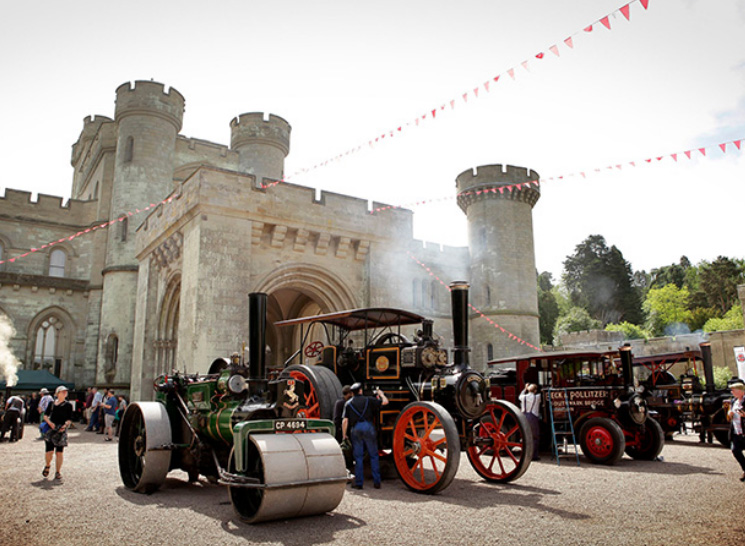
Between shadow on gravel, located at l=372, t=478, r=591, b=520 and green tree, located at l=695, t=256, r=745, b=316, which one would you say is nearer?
shadow on gravel, located at l=372, t=478, r=591, b=520

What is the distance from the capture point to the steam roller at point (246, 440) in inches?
181

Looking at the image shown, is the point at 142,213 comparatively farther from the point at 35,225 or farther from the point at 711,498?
the point at 711,498

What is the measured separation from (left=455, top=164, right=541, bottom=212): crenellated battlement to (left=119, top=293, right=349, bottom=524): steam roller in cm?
1800

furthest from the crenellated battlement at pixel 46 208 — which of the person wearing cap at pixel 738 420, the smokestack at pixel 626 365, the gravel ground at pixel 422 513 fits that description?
the person wearing cap at pixel 738 420

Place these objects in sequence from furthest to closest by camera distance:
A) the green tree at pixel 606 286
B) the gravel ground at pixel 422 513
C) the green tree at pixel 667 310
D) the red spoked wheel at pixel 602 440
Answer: the green tree at pixel 667 310 < the green tree at pixel 606 286 < the red spoked wheel at pixel 602 440 < the gravel ground at pixel 422 513

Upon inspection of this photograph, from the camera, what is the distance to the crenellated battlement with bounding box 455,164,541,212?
24062 mm

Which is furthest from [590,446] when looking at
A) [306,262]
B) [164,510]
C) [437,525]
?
[306,262]

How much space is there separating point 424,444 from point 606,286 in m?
47.6

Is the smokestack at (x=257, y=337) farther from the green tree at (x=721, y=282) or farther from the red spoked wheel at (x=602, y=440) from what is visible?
the green tree at (x=721, y=282)

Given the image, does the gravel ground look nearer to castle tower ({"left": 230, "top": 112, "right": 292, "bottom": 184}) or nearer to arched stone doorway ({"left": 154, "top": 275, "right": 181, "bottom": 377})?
arched stone doorway ({"left": 154, "top": 275, "right": 181, "bottom": 377})

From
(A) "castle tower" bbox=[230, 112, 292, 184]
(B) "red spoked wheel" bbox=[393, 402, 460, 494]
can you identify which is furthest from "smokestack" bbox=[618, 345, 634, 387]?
(A) "castle tower" bbox=[230, 112, 292, 184]

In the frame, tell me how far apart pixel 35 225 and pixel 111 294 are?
4879mm

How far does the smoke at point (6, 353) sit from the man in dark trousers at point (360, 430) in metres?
16.3

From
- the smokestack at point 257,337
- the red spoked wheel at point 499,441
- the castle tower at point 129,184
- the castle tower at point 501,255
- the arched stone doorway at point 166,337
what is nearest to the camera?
the smokestack at point 257,337
